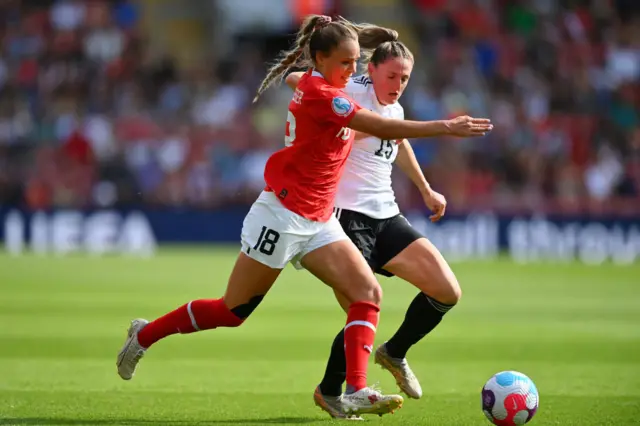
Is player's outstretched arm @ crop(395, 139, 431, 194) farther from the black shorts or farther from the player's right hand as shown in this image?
the player's right hand

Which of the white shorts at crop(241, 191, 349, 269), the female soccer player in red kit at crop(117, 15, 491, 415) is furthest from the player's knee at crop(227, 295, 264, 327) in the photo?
the white shorts at crop(241, 191, 349, 269)

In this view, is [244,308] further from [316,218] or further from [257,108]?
[257,108]

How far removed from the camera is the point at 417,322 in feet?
24.5

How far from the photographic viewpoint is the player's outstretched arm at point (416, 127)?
626cm

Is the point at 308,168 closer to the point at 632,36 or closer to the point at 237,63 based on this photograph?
the point at 237,63

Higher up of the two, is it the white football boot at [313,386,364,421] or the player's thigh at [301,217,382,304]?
the player's thigh at [301,217,382,304]

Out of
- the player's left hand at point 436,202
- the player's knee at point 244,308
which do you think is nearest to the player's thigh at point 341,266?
the player's knee at point 244,308

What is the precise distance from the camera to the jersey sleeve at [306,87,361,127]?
653 centimetres

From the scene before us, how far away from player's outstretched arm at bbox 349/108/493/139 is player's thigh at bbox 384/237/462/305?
1.13m

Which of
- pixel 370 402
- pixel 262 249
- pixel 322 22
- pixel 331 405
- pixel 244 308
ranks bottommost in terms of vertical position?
pixel 331 405

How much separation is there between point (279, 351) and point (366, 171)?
350 cm

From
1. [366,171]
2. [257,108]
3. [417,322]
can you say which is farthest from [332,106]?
[257,108]

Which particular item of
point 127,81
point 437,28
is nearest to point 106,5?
point 127,81

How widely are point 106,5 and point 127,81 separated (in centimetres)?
269
